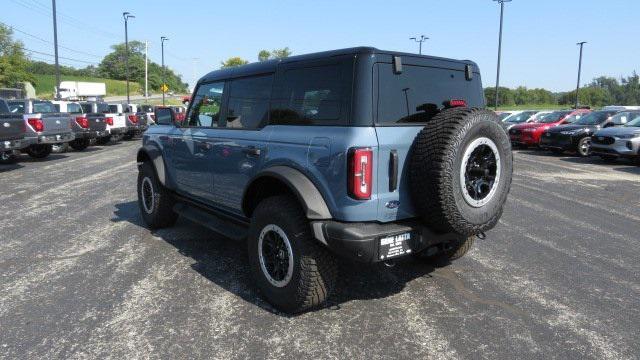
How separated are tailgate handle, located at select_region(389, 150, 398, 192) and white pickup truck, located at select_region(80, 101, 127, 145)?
61.1 ft

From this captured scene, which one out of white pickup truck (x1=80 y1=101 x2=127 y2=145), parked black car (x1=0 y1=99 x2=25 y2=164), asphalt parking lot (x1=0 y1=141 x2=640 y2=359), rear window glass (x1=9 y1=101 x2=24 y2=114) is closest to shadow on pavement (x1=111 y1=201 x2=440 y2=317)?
asphalt parking lot (x1=0 y1=141 x2=640 y2=359)

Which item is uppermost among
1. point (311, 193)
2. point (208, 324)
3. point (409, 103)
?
point (409, 103)

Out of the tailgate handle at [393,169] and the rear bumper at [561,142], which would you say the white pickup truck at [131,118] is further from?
the tailgate handle at [393,169]

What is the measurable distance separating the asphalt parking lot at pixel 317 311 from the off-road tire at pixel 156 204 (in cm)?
18

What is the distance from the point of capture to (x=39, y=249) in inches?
212

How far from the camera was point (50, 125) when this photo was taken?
559 inches

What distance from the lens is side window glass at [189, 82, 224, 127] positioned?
4965 millimetres

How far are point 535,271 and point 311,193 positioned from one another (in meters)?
2.70

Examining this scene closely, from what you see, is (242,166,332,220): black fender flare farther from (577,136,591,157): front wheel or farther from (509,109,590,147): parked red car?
(509,109,590,147): parked red car

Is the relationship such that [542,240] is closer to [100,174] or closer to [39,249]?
[39,249]

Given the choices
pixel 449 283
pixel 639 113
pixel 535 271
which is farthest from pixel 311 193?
pixel 639 113

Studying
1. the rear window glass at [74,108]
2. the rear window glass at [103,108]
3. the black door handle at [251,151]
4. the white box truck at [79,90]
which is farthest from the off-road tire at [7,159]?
the white box truck at [79,90]

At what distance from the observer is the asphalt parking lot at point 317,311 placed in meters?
3.22

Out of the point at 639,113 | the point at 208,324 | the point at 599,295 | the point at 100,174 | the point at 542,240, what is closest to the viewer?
the point at 208,324
